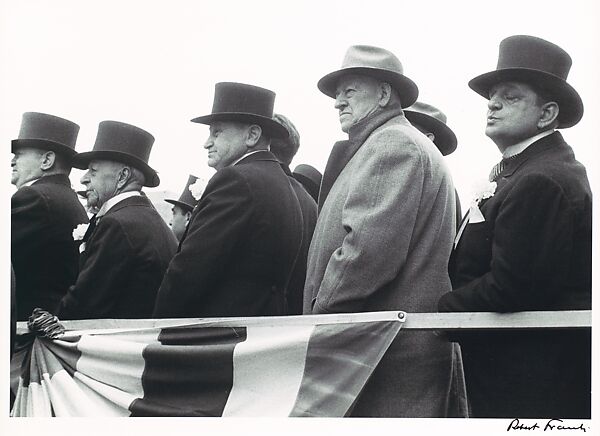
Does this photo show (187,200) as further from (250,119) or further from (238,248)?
(238,248)

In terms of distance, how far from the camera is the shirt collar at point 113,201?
725 centimetres

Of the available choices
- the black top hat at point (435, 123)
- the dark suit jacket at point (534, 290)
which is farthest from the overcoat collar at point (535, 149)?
the black top hat at point (435, 123)

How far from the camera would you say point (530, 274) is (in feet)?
17.8

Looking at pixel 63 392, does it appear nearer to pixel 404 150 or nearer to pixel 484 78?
pixel 404 150

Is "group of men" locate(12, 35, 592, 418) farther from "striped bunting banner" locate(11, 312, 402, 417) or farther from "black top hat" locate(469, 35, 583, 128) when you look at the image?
"striped bunting banner" locate(11, 312, 402, 417)

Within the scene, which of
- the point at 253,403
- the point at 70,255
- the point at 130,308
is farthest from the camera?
the point at 70,255

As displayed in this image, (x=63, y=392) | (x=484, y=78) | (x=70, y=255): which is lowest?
(x=63, y=392)

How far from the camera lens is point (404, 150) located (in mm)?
5941

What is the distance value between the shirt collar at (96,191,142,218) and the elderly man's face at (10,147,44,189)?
60 centimetres

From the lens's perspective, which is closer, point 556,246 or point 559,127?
point 556,246

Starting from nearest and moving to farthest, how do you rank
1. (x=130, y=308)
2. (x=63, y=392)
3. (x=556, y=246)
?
(x=556, y=246) < (x=63, y=392) < (x=130, y=308)

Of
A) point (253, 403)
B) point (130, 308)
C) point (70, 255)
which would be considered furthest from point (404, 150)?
point (70, 255)

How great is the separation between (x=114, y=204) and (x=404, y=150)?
2.05 metres
